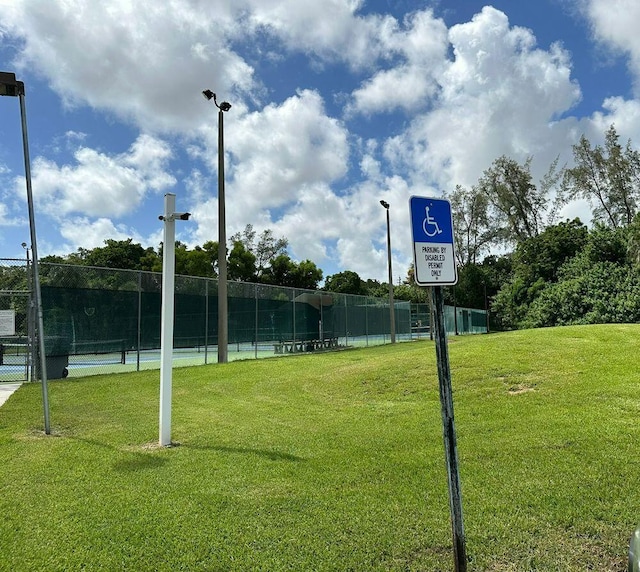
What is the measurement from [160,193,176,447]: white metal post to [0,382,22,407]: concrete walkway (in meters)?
4.62

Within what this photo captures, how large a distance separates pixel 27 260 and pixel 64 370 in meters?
2.79

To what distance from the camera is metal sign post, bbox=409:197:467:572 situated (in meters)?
2.76

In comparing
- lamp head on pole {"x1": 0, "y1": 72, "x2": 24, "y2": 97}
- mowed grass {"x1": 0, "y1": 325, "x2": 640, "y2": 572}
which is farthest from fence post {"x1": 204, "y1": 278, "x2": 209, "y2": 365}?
lamp head on pole {"x1": 0, "y1": 72, "x2": 24, "y2": 97}

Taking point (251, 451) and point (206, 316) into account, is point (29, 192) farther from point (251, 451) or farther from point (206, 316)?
point (206, 316)

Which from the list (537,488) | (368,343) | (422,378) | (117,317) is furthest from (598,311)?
(537,488)

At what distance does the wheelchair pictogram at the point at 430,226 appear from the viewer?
9.37ft

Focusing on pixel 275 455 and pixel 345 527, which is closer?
pixel 345 527

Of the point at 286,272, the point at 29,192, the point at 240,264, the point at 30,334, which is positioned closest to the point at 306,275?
the point at 286,272

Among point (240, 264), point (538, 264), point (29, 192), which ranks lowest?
point (29, 192)

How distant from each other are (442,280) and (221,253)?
562 inches

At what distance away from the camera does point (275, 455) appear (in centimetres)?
515

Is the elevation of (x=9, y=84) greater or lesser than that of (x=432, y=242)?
greater

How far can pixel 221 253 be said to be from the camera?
16.5 metres

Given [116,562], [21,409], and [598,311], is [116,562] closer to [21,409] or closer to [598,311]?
[21,409]
